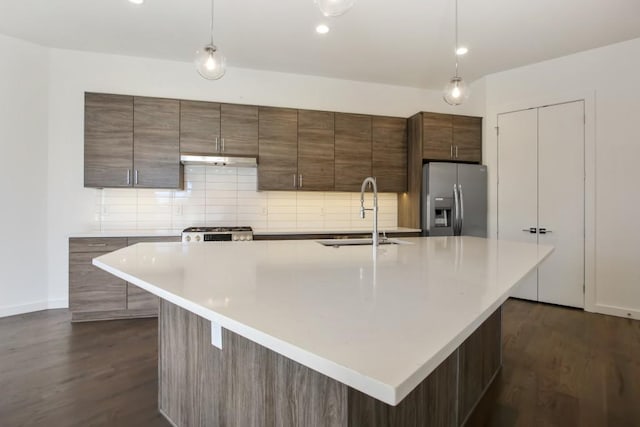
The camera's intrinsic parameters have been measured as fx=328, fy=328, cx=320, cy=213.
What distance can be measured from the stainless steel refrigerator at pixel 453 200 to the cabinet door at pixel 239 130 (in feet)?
7.09

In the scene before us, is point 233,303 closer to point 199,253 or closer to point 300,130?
point 199,253

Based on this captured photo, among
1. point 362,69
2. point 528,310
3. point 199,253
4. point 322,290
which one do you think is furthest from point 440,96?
point 322,290

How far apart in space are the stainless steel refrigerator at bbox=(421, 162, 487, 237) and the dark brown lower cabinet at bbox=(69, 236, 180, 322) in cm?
329

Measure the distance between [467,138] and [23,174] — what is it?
5.22 m

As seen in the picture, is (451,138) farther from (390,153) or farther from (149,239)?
(149,239)

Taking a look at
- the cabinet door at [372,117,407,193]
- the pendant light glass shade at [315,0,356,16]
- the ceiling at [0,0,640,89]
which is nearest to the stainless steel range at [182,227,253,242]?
the cabinet door at [372,117,407,193]

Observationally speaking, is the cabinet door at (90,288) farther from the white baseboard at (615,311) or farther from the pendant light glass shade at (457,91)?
the white baseboard at (615,311)

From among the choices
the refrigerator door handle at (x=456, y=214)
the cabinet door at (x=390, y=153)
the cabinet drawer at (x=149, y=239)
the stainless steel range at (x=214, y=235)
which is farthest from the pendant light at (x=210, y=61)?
the refrigerator door handle at (x=456, y=214)

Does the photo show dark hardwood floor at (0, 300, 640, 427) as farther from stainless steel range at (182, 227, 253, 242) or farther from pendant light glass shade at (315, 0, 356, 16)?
pendant light glass shade at (315, 0, 356, 16)

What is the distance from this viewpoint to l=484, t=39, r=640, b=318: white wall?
3.39 meters

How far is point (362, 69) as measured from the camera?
4168 millimetres

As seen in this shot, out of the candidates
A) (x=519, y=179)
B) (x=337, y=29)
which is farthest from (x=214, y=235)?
(x=519, y=179)

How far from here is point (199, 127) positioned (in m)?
3.72

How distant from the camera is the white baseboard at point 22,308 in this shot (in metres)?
3.40
